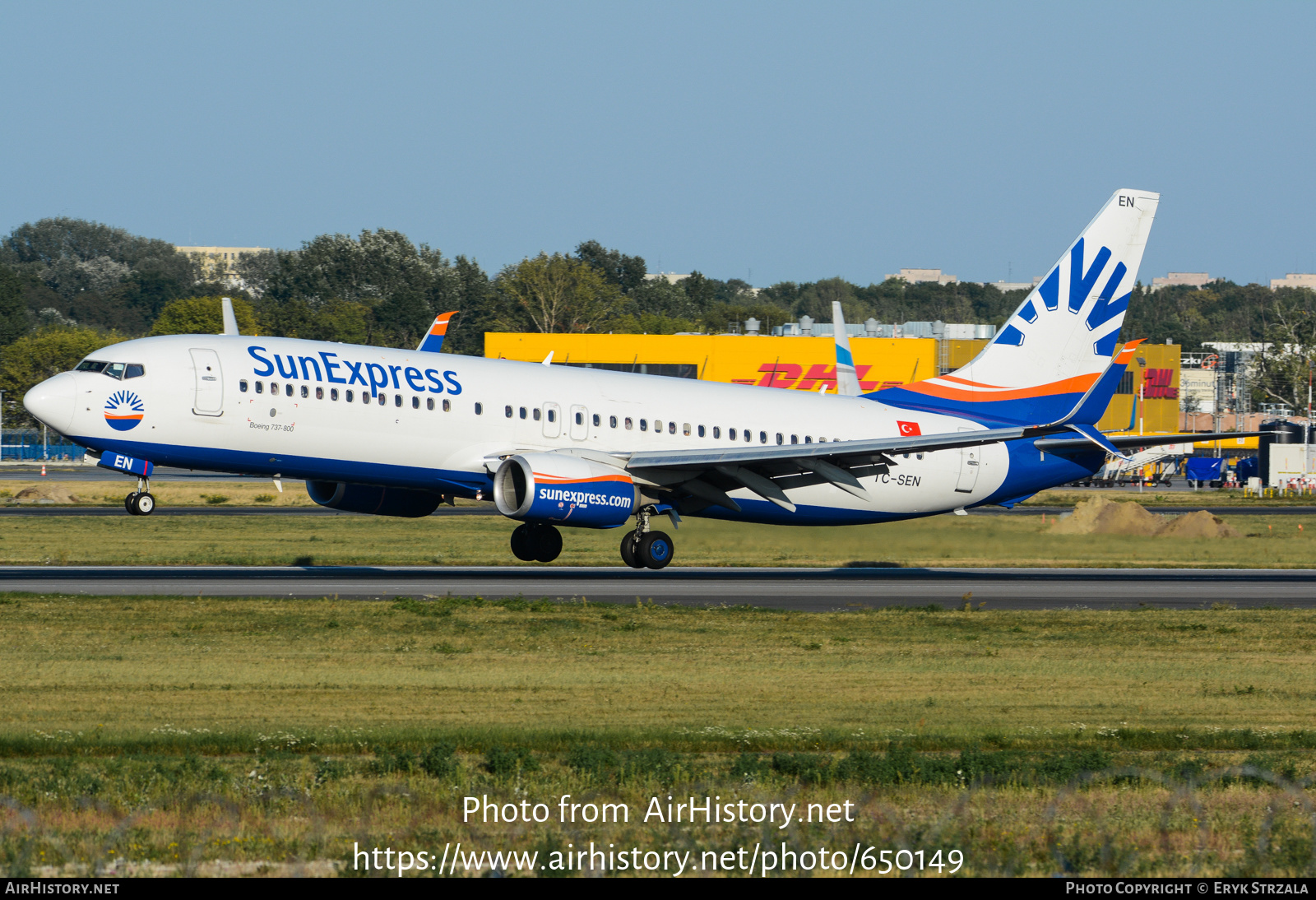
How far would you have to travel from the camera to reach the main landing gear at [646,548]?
114 feet

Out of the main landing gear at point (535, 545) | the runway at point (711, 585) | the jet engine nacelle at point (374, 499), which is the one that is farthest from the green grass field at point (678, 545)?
the jet engine nacelle at point (374, 499)

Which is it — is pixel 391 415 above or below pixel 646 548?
above

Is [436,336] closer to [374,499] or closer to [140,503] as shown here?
[374,499]

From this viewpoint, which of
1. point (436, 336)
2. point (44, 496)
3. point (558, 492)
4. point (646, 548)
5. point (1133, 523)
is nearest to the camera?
point (558, 492)

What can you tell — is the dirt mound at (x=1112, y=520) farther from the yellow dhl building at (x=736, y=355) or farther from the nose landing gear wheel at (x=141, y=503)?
the yellow dhl building at (x=736, y=355)

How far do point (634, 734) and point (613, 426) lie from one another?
1971 cm

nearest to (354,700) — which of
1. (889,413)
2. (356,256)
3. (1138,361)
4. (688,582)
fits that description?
(688,582)

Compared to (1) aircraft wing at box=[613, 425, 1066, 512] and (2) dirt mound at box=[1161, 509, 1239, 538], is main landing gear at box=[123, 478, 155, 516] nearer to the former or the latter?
(1) aircraft wing at box=[613, 425, 1066, 512]

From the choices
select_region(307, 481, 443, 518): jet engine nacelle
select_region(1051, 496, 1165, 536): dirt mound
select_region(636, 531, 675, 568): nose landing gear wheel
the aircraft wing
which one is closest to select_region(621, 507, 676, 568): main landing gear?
select_region(636, 531, 675, 568): nose landing gear wheel

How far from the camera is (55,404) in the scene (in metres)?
29.6

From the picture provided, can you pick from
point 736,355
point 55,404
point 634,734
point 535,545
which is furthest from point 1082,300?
point 736,355

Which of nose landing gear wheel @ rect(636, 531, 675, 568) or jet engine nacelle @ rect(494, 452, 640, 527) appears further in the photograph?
nose landing gear wheel @ rect(636, 531, 675, 568)

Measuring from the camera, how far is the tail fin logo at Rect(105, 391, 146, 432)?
2997 cm

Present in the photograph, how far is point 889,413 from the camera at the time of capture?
128 feet
